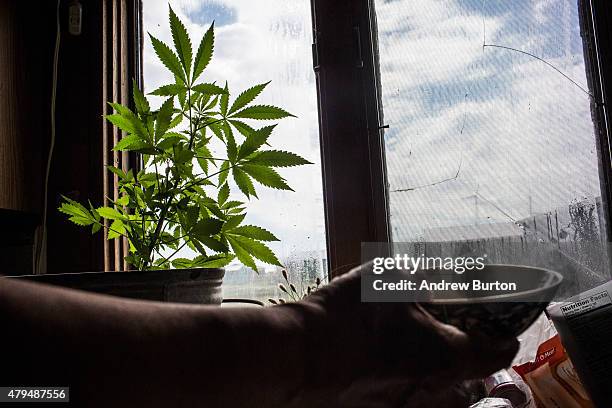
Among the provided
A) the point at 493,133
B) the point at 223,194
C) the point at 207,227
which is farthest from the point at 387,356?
the point at 493,133

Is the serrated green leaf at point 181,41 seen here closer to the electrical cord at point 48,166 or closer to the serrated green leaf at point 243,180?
the serrated green leaf at point 243,180

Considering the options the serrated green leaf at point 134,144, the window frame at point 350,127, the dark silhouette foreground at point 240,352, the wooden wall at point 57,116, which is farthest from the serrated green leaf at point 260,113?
the wooden wall at point 57,116

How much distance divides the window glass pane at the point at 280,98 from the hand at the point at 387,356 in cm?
82

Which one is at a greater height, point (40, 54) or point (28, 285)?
point (40, 54)

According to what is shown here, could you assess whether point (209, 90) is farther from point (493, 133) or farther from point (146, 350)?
point (493, 133)

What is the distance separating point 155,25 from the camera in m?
1.33

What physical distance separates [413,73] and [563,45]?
0.91 ft

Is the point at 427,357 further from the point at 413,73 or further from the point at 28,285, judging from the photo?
the point at 413,73

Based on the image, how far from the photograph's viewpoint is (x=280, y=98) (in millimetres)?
1168

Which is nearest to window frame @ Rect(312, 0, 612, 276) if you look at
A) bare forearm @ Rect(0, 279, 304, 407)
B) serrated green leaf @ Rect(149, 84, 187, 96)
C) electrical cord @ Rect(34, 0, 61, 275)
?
serrated green leaf @ Rect(149, 84, 187, 96)

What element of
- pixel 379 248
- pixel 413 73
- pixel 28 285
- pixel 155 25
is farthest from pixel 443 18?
pixel 28 285

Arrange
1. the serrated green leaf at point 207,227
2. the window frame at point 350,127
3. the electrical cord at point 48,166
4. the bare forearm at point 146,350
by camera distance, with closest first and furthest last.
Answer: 1. the bare forearm at point 146,350
2. the serrated green leaf at point 207,227
3. the window frame at point 350,127
4. the electrical cord at point 48,166

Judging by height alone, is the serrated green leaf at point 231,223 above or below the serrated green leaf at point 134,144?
below

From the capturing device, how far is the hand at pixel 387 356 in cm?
26
